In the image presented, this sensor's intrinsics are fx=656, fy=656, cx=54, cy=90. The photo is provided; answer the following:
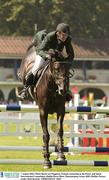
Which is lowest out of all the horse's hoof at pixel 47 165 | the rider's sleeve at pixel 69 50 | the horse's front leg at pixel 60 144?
the horse's hoof at pixel 47 165

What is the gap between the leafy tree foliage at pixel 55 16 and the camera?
219ft

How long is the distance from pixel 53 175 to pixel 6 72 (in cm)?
5763

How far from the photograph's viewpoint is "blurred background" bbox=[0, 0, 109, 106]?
64.1 meters

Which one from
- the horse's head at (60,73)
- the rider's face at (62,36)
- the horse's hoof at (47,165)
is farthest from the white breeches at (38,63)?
the horse's hoof at (47,165)

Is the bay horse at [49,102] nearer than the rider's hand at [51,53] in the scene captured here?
No

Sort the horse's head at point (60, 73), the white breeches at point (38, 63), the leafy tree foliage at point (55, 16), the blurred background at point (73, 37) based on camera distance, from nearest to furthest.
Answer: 1. the horse's head at point (60, 73)
2. the white breeches at point (38, 63)
3. the blurred background at point (73, 37)
4. the leafy tree foliage at point (55, 16)

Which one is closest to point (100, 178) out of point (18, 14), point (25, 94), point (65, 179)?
point (65, 179)

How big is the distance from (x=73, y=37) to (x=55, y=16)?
10.2ft

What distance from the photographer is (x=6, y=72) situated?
64312 millimetres

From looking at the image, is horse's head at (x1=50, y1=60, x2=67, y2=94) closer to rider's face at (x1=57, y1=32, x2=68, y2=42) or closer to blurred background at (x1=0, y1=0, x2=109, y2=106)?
rider's face at (x1=57, y1=32, x2=68, y2=42)

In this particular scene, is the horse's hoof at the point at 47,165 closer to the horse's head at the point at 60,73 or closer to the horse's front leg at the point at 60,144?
the horse's front leg at the point at 60,144

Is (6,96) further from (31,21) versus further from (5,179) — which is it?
(5,179)

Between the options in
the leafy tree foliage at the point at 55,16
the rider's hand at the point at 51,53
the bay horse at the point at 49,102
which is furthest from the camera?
the leafy tree foliage at the point at 55,16

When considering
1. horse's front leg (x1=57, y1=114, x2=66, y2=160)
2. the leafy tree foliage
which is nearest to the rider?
horse's front leg (x1=57, y1=114, x2=66, y2=160)
